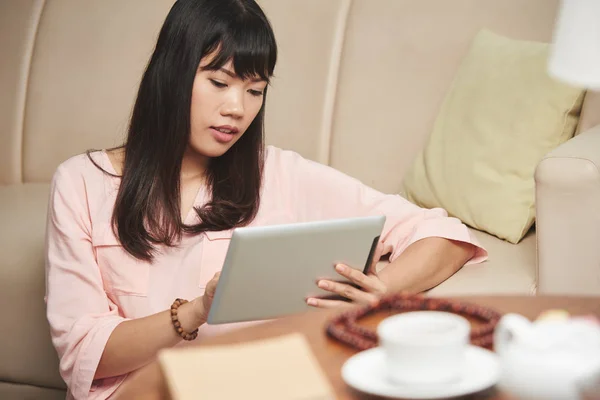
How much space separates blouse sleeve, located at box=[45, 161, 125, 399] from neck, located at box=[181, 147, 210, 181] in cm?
20

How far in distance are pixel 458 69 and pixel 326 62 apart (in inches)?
14.8

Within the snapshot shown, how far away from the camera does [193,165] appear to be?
172cm

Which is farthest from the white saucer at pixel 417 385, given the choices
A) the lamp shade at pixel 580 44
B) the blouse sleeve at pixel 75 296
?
the blouse sleeve at pixel 75 296

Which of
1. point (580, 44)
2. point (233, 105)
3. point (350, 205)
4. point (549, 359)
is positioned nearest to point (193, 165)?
point (233, 105)

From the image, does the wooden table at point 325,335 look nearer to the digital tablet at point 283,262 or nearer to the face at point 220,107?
the digital tablet at point 283,262

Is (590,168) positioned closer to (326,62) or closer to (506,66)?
(506,66)

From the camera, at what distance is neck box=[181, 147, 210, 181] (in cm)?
171

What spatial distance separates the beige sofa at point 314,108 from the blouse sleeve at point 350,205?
12 cm

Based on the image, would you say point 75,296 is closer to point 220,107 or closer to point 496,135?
point 220,107

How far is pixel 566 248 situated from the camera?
5.39 feet

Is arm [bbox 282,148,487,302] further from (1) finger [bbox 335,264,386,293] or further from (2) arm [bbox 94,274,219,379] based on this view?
(2) arm [bbox 94,274,219,379]

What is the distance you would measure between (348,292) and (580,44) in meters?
0.56

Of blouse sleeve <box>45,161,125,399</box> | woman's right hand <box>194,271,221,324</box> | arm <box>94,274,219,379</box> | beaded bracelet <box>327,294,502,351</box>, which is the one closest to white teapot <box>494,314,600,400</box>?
beaded bracelet <box>327,294,502,351</box>

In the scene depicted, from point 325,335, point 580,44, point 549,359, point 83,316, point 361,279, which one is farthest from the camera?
point 83,316
